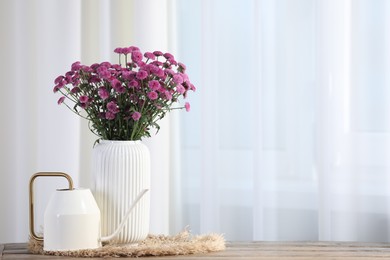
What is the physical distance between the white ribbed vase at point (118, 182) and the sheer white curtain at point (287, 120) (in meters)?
0.56

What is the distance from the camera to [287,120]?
2.03 metres

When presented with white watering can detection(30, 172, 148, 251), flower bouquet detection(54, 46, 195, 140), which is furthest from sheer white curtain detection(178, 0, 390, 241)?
white watering can detection(30, 172, 148, 251)

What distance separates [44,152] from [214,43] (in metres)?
0.55

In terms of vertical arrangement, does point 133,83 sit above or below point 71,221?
above

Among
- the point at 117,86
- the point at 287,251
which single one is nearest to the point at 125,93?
the point at 117,86

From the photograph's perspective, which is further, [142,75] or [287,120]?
[287,120]

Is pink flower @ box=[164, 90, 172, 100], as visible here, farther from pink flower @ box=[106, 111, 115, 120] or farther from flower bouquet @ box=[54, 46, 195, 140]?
pink flower @ box=[106, 111, 115, 120]

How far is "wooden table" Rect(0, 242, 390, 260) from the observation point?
4.86ft

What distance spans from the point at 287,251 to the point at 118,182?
1.21 ft

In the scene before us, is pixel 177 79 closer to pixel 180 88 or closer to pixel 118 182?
pixel 180 88

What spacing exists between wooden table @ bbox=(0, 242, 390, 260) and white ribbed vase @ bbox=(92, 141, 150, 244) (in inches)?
4.2

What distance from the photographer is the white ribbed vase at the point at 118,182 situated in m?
1.51

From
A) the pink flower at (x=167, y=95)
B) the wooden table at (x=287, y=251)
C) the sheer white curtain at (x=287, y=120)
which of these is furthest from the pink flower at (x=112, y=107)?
the sheer white curtain at (x=287, y=120)

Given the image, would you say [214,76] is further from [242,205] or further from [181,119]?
[242,205]
